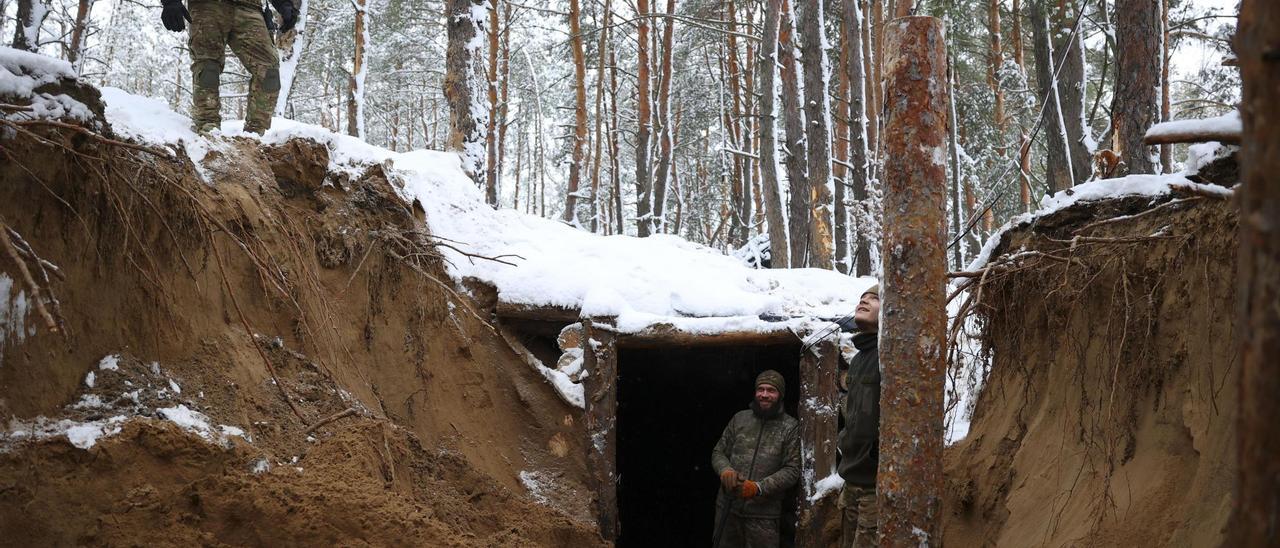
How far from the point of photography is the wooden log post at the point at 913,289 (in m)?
4.20

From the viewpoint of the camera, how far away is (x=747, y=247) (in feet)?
49.7

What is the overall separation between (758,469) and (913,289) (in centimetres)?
378

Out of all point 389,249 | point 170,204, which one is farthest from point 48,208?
point 389,249

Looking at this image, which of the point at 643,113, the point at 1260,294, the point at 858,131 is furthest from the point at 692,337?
the point at 643,113

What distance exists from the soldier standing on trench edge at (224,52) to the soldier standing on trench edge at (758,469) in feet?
15.4

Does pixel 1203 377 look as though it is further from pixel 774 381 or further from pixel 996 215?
pixel 996 215

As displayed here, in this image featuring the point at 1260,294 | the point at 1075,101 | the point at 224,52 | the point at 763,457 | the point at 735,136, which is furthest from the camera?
the point at 735,136

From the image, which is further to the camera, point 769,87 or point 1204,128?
point 769,87

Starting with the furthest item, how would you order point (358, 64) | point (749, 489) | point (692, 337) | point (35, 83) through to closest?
1. point (358, 64)
2. point (692, 337)
3. point (749, 489)
4. point (35, 83)

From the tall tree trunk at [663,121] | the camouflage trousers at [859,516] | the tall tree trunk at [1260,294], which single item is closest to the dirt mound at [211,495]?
the camouflage trousers at [859,516]

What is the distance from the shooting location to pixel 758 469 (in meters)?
7.70

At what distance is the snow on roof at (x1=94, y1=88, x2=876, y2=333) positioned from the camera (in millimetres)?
7996

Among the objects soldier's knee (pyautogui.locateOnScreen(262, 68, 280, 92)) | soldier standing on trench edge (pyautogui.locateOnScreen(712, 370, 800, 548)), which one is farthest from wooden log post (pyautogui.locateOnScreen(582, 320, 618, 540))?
soldier's knee (pyautogui.locateOnScreen(262, 68, 280, 92))

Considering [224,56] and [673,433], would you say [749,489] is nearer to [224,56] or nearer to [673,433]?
[673,433]
